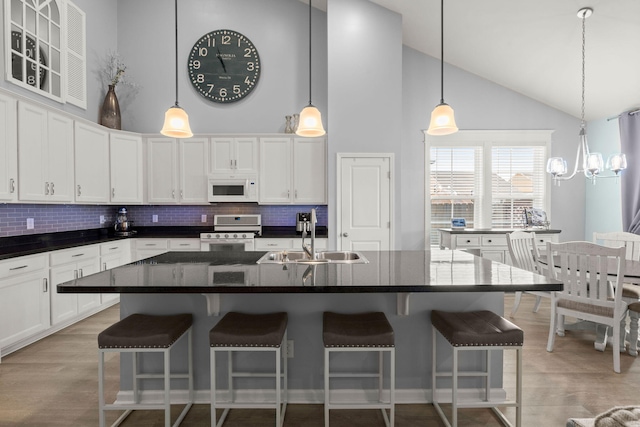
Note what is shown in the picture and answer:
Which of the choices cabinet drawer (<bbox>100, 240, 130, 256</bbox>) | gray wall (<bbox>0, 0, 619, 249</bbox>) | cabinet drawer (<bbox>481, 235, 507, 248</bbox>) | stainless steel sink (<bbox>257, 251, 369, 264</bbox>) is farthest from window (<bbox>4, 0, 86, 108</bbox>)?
cabinet drawer (<bbox>481, 235, 507, 248</bbox>)

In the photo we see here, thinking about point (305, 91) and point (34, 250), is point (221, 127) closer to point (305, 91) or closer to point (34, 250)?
point (305, 91)

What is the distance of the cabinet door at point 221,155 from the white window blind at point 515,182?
4068mm

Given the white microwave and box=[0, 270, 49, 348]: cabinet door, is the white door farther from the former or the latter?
box=[0, 270, 49, 348]: cabinet door

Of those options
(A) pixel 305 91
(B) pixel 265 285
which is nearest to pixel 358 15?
(A) pixel 305 91

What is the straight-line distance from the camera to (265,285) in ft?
5.77

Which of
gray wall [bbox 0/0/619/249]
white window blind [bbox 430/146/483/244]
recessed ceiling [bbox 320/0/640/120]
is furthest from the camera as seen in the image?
white window blind [bbox 430/146/483/244]

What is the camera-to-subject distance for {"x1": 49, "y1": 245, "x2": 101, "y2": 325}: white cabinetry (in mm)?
3682

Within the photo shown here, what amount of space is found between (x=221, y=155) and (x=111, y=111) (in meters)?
1.64

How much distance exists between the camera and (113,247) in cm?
471

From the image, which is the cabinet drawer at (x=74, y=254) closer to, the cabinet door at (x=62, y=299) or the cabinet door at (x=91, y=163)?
the cabinet door at (x=62, y=299)

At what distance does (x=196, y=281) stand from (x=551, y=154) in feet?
19.3

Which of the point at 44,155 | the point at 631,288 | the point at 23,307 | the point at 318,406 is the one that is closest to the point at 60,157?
the point at 44,155

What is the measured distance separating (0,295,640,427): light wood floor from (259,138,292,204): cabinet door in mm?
2809

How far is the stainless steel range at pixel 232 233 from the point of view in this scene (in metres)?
5.05
